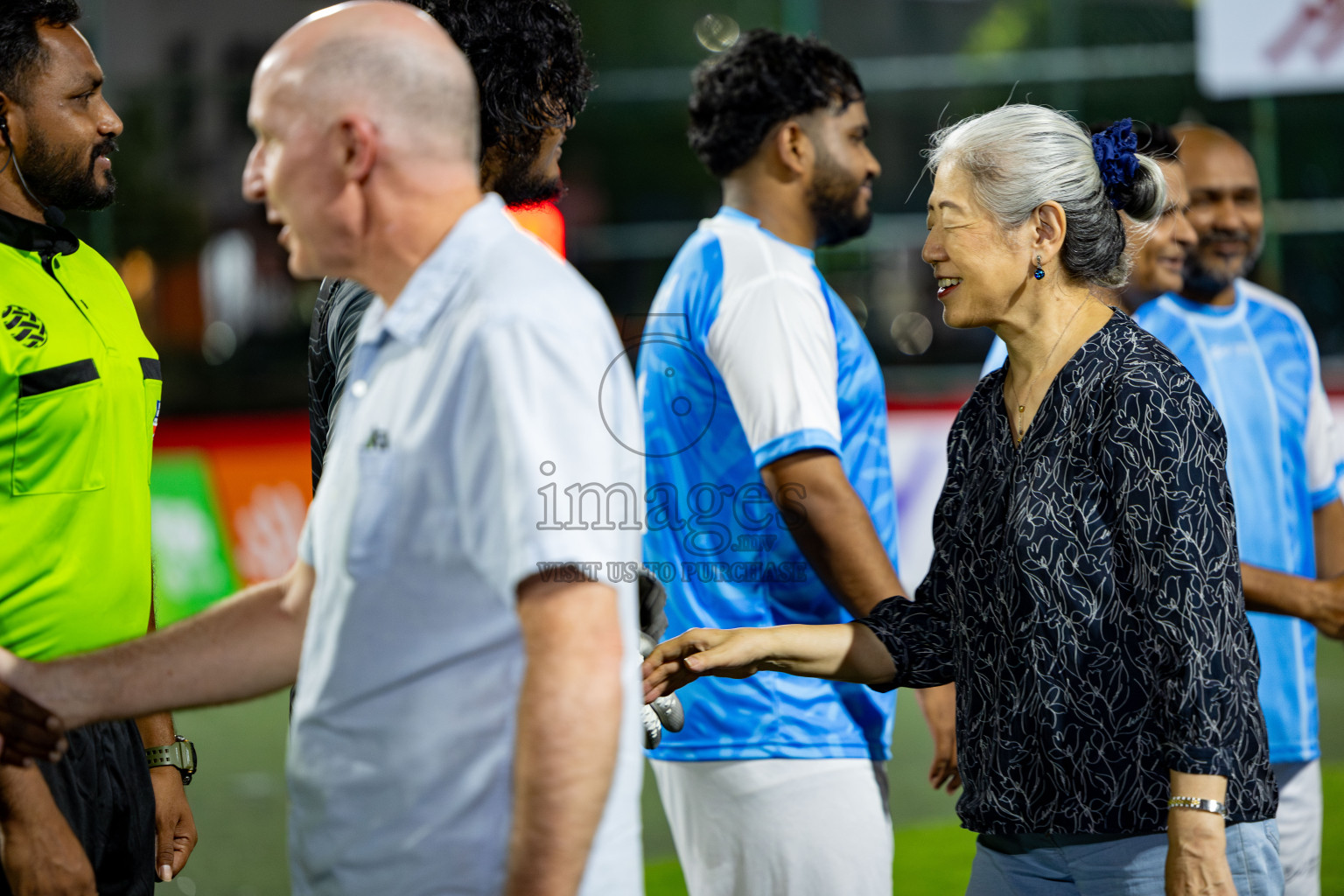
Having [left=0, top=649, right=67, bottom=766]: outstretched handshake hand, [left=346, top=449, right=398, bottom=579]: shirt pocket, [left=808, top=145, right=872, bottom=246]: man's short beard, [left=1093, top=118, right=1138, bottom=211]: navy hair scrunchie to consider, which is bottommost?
[left=0, top=649, right=67, bottom=766]: outstretched handshake hand

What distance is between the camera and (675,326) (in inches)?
121

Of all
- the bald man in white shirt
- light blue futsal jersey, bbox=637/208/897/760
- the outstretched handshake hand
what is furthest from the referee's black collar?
light blue futsal jersey, bbox=637/208/897/760

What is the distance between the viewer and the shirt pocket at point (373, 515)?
158 cm

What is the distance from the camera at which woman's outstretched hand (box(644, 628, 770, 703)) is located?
94.7 inches

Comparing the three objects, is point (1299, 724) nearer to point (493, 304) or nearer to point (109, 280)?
point (493, 304)

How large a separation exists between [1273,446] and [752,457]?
4.54ft

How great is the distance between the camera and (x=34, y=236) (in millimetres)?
2592

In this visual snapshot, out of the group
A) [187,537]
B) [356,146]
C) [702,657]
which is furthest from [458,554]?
[187,537]

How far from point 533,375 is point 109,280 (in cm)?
161

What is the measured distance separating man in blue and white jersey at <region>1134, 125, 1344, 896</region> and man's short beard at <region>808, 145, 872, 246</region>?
2.72 feet

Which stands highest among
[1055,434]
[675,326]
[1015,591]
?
[675,326]

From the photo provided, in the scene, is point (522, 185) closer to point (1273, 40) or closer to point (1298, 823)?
point (1298, 823)

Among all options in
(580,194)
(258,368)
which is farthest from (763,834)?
(580,194)

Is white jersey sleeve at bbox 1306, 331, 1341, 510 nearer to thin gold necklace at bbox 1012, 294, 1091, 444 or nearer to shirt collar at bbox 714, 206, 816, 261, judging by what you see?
shirt collar at bbox 714, 206, 816, 261
